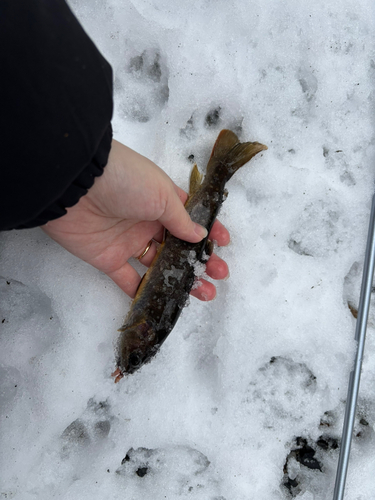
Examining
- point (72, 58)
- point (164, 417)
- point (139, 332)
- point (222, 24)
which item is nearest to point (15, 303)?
point (139, 332)

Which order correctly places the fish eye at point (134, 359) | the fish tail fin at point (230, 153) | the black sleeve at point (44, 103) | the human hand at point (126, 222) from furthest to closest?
the fish tail fin at point (230, 153) → the fish eye at point (134, 359) → the human hand at point (126, 222) → the black sleeve at point (44, 103)

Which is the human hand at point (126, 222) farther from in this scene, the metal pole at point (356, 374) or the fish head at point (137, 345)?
the metal pole at point (356, 374)

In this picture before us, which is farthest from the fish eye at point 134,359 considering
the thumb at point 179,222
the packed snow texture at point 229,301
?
the thumb at point 179,222

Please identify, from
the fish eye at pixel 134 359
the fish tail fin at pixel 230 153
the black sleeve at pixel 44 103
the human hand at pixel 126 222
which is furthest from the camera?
the fish tail fin at pixel 230 153

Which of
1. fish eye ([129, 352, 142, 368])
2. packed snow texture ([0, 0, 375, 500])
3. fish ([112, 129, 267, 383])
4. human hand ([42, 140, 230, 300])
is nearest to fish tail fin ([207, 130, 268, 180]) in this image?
fish ([112, 129, 267, 383])

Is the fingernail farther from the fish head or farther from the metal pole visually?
the metal pole

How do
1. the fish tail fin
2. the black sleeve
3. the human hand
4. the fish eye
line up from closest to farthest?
the black sleeve
the human hand
the fish eye
the fish tail fin

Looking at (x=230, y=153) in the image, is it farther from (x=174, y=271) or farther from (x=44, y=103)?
(x=44, y=103)
